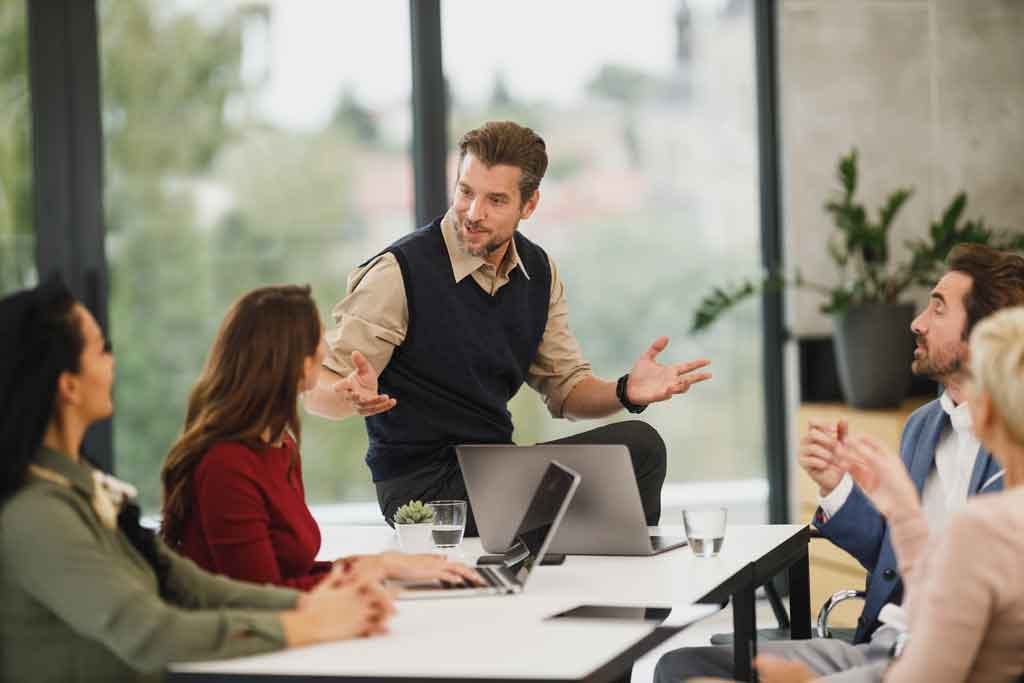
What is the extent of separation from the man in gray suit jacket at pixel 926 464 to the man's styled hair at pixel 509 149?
1.07 metres

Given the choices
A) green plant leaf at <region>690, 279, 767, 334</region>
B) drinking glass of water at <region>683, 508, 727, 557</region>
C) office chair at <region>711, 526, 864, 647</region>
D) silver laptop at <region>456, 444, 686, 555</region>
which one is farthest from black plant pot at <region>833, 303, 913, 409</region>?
drinking glass of water at <region>683, 508, 727, 557</region>

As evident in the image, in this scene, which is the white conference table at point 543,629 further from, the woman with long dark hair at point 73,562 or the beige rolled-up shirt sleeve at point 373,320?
the beige rolled-up shirt sleeve at point 373,320

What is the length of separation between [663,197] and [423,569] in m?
3.66

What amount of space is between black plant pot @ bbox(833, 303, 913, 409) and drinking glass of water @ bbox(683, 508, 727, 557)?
269 cm

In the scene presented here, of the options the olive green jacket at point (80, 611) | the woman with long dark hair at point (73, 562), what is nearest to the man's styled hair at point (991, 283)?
the woman with long dark hair at point (73, 562)

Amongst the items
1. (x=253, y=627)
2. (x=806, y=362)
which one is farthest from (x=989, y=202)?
(x=253, y=627)

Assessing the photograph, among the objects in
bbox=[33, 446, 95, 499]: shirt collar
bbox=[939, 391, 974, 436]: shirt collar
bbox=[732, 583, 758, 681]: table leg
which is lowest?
bbox=[732, 583, 758, 681]: table leg

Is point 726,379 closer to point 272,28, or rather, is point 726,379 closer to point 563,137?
point 563,137

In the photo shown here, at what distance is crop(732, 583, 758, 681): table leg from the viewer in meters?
2.44

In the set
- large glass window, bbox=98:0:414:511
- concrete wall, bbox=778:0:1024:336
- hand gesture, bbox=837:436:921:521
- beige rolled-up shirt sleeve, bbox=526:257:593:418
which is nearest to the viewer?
hand gesture, bbox=837:436:921:521

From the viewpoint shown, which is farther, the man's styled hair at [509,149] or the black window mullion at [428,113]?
the black window mullion at [428,113]

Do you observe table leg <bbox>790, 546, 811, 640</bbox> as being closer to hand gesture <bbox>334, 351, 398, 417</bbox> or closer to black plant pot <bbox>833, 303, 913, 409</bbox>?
hand gesture <bbox>334, 351, 398, 417</bbox>

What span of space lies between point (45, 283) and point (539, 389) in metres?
2.12

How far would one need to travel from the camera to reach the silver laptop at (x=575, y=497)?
8.30 ft
